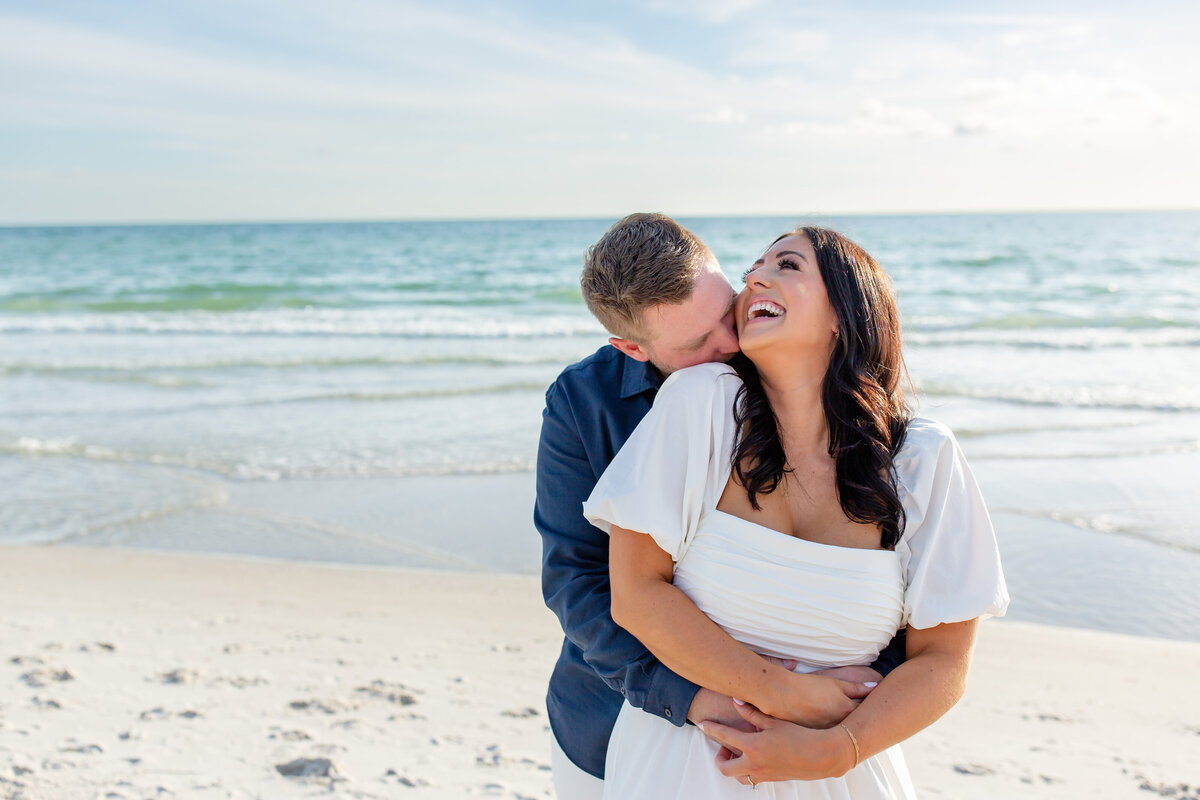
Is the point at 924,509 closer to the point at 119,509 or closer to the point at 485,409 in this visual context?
the point at 119,509

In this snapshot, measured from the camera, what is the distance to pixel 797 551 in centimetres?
180

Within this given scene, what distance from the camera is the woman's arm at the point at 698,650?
175cm

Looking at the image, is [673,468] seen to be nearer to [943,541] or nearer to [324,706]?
[943,541]

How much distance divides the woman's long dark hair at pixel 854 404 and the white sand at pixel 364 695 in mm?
1942

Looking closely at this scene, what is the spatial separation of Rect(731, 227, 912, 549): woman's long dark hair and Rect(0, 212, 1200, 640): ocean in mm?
278

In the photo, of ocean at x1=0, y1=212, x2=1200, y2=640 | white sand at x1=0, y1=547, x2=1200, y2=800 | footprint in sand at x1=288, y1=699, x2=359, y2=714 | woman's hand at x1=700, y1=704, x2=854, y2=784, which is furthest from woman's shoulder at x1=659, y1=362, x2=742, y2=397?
footprint in sand at x1=288, y1=699, x2=359, y2=714

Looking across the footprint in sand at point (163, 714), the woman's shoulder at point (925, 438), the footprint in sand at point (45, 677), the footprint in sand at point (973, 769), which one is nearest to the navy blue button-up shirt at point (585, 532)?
the woman's shoulder at point (925, 438)

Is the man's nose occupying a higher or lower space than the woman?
higher

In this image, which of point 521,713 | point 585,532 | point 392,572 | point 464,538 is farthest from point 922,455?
point 464,538

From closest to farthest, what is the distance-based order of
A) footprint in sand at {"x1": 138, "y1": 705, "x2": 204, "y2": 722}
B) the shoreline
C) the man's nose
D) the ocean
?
1. the man's nose
2. footprint in sand at {"x1": 138, "y1": 705, "x2": 204, "y2": 722}
3. the shoreline
4. the ocean

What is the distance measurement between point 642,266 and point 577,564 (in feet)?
2.31

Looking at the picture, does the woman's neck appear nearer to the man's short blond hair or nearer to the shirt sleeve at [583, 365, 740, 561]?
the shirt sleeve at [583, 365, 740, 561]

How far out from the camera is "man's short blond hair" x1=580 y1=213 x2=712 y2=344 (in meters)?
1.99

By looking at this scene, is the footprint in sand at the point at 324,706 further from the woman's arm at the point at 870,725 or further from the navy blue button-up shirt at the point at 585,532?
the woman's arm at the point at 870,725
